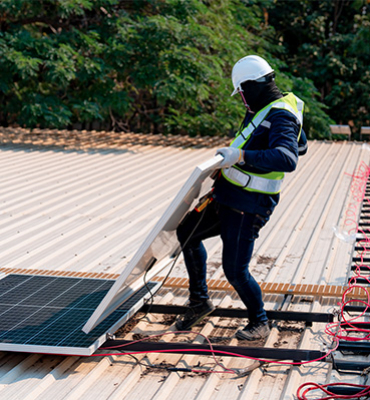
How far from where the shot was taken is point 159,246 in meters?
3.93

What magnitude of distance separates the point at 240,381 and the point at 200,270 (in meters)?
0.92

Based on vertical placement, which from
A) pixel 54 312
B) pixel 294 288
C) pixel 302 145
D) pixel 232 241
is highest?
pixel 302 145

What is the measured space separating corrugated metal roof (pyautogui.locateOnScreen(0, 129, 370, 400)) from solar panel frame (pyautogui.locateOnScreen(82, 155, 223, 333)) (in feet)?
1.12

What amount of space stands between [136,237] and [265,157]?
3.31 meters

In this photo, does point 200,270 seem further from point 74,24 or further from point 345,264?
point 74,24

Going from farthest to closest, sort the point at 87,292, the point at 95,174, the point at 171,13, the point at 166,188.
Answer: the point at 171,13
the point at 95,174
the point at 166,188
the point at 87,292

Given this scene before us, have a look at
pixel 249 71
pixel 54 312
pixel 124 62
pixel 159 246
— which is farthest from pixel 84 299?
pixel 124 62

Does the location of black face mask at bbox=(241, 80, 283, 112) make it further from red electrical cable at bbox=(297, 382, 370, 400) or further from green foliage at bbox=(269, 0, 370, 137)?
green foliage at bbox=(269, 0, 370, 137)

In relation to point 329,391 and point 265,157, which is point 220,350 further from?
point 265,157

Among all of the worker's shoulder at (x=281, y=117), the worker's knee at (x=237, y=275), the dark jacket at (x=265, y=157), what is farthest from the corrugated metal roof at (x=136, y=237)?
the worker's shoulder at (x=281, y=117)

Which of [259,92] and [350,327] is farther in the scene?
[350,327]

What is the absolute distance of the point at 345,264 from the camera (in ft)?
18.5

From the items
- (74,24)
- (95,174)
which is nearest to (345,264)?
(95,174)

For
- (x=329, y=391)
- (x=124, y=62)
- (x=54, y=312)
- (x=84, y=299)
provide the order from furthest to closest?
(x=124, y=62) < (x=84, y=299) < (x=54, y=312) < (x=329, y=391)
